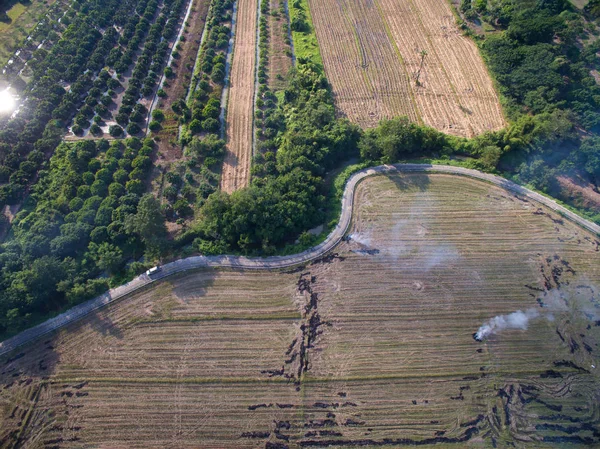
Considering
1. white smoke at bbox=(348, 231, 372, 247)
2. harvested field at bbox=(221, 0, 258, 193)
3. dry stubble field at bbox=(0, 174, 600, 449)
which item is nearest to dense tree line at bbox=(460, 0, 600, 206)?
dry stubble field at bbox=(0, 174, 600, 449)

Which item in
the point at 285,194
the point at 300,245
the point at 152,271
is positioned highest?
the point at 285,194

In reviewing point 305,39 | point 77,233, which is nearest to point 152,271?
point 77,233

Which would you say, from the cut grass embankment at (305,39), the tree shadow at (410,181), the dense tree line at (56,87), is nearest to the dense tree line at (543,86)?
the tree shadow at (410,181)

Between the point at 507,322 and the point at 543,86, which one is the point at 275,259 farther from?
the point at 543,86

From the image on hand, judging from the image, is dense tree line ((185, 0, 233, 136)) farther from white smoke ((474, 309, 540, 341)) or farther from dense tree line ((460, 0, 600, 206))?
white smoke ((474, 309, 540, 341))

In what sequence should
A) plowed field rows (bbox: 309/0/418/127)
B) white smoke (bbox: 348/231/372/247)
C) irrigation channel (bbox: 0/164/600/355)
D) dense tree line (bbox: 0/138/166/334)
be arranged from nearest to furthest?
dense tree line (bbox: 0/138/166/334)
irrigation channel (bbox: 0/164/600/355)
white smoke (bbox: 348/231/372/247)
plowed field rows (bbox: 309/0/418/127)

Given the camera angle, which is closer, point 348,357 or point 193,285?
point 348,357

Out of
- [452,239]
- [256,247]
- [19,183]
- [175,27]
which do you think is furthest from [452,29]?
[19,183]
